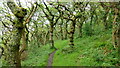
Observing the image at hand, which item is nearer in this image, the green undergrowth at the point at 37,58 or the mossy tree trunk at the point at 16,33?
the mossy tree trunk at the point at 16,33

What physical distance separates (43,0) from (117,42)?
14114mm

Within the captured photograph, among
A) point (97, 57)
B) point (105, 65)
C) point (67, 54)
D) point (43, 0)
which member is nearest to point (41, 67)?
point (67, 54)

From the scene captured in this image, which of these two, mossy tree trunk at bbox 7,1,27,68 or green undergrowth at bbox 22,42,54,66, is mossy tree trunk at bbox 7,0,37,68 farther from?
green undergrowth at bbox 22,42,54,66

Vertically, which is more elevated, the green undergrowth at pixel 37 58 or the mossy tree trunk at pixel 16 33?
the mossy tree trunk at pixel 16 33

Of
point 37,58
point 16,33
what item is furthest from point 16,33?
point 37,58

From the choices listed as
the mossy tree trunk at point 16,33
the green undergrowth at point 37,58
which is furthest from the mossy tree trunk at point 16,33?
the green undergrowth at point 37,58

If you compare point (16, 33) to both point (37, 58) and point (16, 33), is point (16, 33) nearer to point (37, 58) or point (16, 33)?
point (16, 33)

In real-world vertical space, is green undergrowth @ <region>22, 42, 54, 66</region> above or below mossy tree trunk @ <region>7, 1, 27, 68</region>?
below

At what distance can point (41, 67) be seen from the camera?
16844 millimetres

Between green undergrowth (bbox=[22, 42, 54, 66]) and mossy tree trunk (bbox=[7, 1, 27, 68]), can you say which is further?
green undergrowth (bbox=[22, 42, 54, 66])

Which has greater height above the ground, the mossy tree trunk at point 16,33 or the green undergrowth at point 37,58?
the mossy tree trunk at point 16,33

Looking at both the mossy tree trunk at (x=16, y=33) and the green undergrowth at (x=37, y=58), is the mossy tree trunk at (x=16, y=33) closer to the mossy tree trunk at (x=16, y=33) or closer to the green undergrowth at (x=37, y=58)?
the mossy tree trunk at (x=16, y=33)

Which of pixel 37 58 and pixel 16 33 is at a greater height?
pixel 16 33

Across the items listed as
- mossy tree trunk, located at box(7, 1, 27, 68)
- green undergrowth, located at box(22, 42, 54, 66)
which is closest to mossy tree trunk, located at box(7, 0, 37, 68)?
mossy tree trunk, located at box(7, 1, 27, 68)
